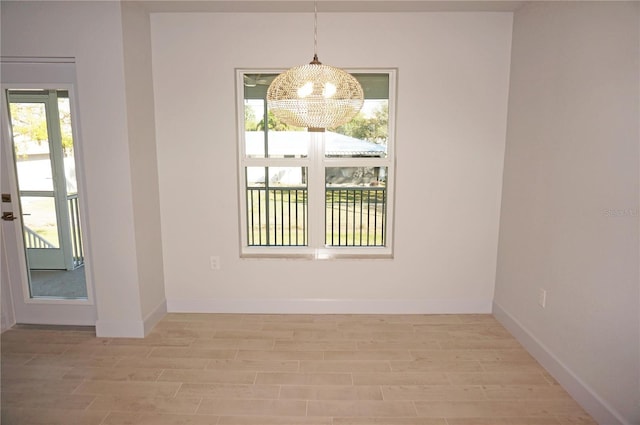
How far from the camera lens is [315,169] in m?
3.24

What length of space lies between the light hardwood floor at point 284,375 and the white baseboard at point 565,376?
53 mm

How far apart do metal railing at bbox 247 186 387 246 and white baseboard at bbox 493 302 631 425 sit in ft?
4.20

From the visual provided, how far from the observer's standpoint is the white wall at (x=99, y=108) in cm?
256

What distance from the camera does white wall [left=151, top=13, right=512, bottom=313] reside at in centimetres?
297

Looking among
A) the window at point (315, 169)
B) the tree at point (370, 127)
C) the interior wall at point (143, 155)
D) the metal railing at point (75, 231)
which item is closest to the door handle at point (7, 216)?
the metal railing at point (75, 231)

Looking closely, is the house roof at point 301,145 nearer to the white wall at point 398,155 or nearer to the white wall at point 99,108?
the white wall at point 398,155

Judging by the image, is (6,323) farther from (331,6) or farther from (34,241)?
(331,6)

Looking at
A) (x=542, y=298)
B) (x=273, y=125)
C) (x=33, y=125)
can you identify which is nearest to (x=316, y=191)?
(x=273, y=125)

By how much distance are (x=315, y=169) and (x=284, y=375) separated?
1702 millimetres

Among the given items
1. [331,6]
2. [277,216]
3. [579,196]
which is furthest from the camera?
[277,216]

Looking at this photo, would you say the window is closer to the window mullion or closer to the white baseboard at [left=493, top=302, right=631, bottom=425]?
the window mullion

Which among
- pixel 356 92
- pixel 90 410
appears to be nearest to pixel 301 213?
pixel 356 92

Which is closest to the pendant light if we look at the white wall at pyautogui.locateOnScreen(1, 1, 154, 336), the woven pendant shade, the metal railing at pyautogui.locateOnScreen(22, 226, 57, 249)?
the woven pendant shade

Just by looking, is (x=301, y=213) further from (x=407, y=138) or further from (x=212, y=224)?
(x=407, y=138)
